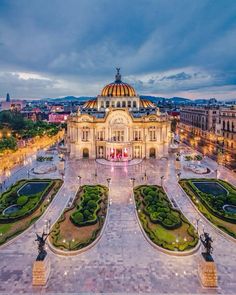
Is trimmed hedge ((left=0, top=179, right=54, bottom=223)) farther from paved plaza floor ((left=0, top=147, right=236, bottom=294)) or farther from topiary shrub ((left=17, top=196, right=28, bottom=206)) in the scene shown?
paved plaza floor ((left=0, top=147, right=236, bottom=294))

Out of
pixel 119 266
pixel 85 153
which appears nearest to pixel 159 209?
pixel 119 266

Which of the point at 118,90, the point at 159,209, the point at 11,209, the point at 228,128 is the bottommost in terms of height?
the point at 11,209

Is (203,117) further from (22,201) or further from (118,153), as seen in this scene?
(22,201)

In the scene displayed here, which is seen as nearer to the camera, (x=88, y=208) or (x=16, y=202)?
(x=88, y=208)

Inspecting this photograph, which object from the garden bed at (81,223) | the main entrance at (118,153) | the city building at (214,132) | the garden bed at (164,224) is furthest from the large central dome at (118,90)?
the garden bed at (164,224)

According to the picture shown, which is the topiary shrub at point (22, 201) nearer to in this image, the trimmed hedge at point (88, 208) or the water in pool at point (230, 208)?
the trimmed hedge at point (88, 208)

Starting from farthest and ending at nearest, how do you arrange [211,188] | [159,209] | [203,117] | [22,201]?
[203,117]
[211,188]
[22,201]
[159,209]

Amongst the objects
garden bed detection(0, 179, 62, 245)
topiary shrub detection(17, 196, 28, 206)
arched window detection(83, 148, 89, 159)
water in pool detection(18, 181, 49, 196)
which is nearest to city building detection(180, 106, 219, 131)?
arched window detection(83, 148, 89, 159)

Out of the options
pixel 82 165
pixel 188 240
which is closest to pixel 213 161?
pixel 82 165
